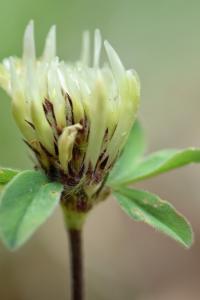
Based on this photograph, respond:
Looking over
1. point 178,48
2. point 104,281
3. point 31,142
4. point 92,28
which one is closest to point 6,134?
point 104,281

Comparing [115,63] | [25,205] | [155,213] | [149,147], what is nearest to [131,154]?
[155,213]

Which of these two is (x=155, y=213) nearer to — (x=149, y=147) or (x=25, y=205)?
(x=25, y=205)

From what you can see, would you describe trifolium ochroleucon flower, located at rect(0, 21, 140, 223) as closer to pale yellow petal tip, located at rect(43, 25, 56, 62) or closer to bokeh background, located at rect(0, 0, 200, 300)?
pale yellow petal tip, located at rect(43, 25, 56, 62)

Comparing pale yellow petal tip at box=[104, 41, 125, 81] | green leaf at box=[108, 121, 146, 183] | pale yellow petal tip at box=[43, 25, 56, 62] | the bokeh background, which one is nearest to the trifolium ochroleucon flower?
pale yellow petal tip at box=[104, 41, 125, 81]

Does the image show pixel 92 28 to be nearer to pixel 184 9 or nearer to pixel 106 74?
pixel 184 9

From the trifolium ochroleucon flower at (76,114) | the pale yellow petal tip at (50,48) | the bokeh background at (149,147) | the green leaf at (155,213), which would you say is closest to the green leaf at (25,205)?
the trifolium ochroleucon flower at (76,114)
